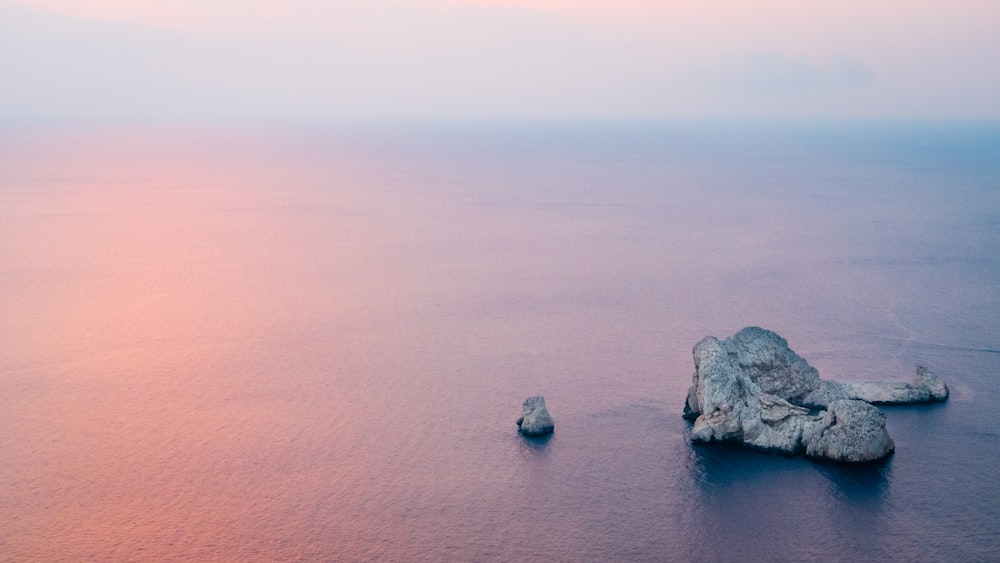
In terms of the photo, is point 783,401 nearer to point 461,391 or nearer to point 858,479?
point 858,479

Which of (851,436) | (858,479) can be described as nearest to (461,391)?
(851,436)

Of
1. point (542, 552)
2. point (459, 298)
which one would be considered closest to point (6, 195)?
point (459, 298)

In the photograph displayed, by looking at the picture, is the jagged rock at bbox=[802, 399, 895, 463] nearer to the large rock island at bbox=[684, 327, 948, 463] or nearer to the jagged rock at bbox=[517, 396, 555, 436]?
the large rock island at bbox=[684, 327, 948, 463]

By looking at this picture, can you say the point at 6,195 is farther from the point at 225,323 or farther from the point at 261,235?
the point at 225,323

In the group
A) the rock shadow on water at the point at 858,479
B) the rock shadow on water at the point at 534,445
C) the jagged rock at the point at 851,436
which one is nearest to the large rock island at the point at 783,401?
the jagged rock at the point at 851,436

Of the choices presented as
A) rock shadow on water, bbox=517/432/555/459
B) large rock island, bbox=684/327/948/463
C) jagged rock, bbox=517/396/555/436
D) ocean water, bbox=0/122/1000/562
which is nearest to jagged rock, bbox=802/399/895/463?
large rock island, bbox=684/327/948/463

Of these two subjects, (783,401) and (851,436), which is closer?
(851,436)
